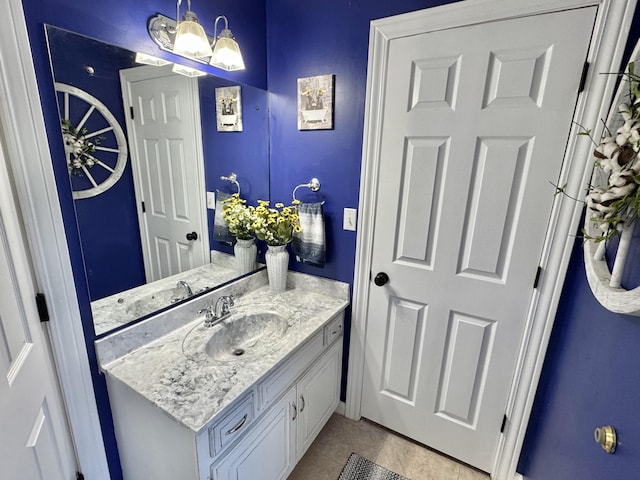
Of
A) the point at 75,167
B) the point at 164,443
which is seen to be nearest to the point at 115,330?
the point at 164,443

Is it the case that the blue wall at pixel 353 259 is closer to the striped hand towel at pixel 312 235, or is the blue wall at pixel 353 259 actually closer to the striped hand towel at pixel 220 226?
the striped hand towel at pixel 312 235

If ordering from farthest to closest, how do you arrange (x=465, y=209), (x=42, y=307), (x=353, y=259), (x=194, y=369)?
(x=353, y=259) < (x=465, y=209) < (x=194, y=369) < (x=42, y=307)

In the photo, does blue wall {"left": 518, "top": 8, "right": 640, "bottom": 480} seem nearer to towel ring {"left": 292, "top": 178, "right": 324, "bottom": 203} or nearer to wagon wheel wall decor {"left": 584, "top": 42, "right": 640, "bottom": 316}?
wagon wheel wall decor {"left": 584, "top": 42, "right": 640, "bottom": 316}

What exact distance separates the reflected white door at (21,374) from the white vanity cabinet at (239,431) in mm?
199

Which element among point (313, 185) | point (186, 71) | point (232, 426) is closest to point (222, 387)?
point (232, 426)

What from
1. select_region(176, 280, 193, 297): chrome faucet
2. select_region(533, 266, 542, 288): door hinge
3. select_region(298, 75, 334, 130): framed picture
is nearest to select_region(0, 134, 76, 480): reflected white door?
select_region(176, 280, 193, 297): chrome faucet

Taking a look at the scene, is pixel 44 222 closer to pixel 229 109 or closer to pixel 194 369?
pixel 194 369

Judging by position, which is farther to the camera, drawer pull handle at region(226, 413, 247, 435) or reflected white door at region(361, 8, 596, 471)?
reflected white door at region(361, 8, 596, 471)

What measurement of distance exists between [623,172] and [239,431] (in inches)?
52.8

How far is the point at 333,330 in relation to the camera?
1.61 m

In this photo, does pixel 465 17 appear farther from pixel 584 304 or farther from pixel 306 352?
pixel 306 352

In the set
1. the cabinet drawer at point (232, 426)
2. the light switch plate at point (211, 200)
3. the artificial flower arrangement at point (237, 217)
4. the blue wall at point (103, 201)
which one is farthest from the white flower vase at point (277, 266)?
the cabinet drawer at point (232, 426)

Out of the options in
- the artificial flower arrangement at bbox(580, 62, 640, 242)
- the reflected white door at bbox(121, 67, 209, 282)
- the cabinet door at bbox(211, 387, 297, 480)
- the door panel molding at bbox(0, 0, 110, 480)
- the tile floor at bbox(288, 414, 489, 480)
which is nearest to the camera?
the artificial flower arrangement at bbox(580, 62, 640, 242)

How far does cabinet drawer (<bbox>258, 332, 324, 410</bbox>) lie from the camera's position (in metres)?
1.14
